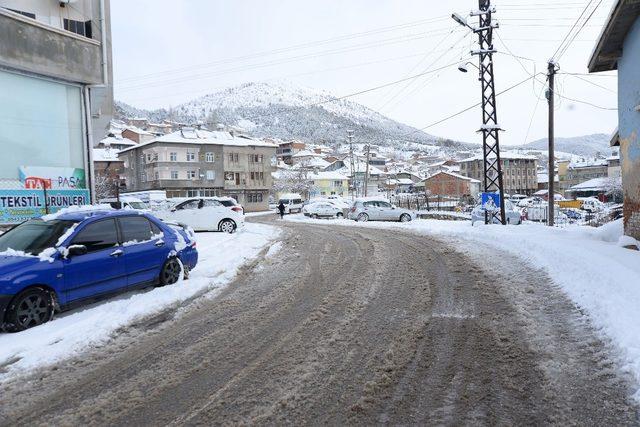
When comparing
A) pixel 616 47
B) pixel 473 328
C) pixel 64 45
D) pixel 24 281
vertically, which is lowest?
pixel 473 328

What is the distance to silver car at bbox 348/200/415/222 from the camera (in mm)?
29706

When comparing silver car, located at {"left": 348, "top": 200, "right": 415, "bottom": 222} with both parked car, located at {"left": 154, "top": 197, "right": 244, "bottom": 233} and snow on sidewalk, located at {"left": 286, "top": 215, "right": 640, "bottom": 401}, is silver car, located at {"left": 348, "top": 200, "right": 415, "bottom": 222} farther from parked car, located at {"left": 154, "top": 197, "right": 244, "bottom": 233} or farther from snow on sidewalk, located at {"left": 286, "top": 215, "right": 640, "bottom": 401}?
snow on sidewalk, located at {"left": 286, "top": 215, "right": 640, "bottom": 401}

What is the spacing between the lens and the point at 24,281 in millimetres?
5820

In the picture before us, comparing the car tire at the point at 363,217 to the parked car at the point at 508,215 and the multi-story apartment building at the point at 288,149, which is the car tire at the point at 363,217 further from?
the multi-story apartment building at the point at 288,149

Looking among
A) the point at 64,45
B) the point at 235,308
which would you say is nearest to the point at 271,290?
the point at 235,308

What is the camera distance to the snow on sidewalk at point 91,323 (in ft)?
16.5

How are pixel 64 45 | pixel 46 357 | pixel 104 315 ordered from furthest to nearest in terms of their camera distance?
pixel 64 45
pixel 104 315
pixel 46 357

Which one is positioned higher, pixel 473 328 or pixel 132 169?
pixel 132 169

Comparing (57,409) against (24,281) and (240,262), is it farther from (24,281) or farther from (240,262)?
(240,262)

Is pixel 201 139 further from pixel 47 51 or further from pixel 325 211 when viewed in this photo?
pixel 47 51

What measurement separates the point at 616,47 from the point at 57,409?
46.2ft

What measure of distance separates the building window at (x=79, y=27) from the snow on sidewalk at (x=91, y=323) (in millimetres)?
8664

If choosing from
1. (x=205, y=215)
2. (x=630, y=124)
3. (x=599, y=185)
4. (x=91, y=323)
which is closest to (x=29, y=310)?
(x=91, y=323)

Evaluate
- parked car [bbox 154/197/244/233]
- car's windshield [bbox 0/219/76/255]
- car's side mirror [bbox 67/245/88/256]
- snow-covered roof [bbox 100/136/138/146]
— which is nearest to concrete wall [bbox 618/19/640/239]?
car's side mirror [bbox 67/245/88/256]
